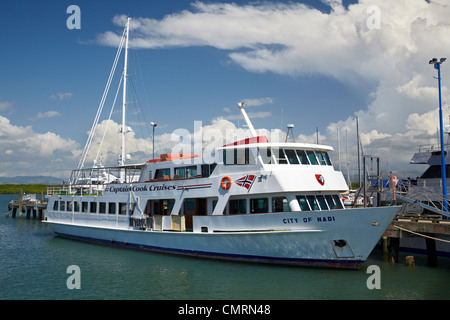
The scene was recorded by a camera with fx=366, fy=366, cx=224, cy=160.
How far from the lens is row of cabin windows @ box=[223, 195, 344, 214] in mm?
15094

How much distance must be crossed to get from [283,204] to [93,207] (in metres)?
12.8

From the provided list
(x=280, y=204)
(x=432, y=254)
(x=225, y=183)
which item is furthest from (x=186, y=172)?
(x=432, y=254)

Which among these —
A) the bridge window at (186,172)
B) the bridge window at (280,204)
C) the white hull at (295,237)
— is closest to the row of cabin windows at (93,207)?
the bridge window at (186,172)

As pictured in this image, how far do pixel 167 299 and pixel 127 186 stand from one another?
9928 millimetres

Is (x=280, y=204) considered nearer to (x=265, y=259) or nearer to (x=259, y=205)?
(x=259, y=205)

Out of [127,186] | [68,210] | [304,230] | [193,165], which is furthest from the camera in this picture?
[68,210]

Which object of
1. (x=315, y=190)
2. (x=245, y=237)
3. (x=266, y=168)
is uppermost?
(x=266, y=168)

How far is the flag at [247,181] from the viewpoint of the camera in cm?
1552

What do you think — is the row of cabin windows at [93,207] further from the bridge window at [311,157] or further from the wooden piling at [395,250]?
the wooden piling at [395,250]

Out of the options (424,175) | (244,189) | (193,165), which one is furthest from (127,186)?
(424,175)

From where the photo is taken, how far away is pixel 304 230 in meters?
14.3

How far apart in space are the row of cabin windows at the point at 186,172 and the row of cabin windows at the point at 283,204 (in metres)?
1.98
